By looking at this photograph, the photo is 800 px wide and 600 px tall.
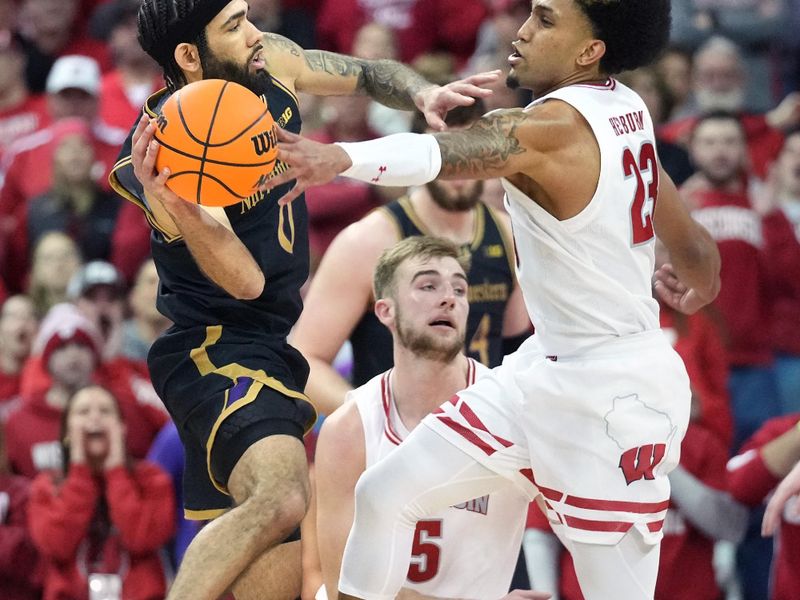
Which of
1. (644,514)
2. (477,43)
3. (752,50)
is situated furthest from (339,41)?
(644,514)

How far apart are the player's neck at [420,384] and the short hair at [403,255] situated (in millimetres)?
302

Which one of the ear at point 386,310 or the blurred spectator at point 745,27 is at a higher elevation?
the blurred spectator at point 745,27

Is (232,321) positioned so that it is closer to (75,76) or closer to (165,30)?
(165,30)

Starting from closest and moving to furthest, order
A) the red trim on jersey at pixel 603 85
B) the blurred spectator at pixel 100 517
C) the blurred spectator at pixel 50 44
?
the red trim on jersey at pixel 603 85 → the blurred spectator at pixel 100 517 → the blurred spectator at pixel 50 44

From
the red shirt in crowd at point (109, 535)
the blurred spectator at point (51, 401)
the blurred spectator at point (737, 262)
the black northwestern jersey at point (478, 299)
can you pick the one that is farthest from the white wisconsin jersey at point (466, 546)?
the blurred spectator at point (51, 401)

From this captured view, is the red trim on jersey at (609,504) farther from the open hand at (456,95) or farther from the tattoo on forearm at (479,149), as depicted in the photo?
the open hand at (456,95)

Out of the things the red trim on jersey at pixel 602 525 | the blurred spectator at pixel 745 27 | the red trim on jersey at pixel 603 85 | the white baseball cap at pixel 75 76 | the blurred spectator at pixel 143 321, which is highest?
the white baseball cap at pixel 75 76

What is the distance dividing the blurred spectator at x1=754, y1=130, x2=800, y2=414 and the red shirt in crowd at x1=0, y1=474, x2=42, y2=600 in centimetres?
386

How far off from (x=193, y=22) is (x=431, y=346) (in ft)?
4.62

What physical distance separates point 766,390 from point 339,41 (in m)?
4.17

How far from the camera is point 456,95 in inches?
186

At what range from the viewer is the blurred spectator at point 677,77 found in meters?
9.48

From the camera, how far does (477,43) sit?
10.4 meters

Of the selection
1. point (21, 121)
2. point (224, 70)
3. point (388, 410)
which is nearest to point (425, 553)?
point (388, 410)
